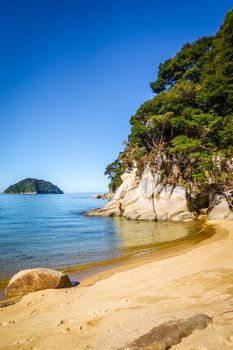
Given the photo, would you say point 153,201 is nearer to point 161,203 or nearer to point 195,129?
point 161,203

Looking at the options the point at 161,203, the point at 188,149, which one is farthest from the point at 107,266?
the point at 188,149

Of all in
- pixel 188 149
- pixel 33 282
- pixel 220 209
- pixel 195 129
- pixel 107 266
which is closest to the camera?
pixel 33 282

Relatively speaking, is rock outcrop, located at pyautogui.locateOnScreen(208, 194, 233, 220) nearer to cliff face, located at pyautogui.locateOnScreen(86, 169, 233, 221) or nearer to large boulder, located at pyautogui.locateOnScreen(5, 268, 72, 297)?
cliff face, located at pyautogui.locateOnScreen(86, 169, 233, 221)

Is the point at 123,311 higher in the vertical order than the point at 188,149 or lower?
lower

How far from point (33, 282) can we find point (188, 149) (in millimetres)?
29846

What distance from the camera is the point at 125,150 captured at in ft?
150

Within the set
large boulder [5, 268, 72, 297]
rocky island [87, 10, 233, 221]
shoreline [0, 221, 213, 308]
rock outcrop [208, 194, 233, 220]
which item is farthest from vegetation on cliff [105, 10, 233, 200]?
large boulder [5, 268, 72, 297]

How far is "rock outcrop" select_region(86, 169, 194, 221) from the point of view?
114ft

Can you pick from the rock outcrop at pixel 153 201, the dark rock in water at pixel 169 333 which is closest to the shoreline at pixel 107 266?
the dark rock in water at pixel 169 333

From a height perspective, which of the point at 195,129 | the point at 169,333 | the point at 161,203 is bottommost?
the point at 169,333

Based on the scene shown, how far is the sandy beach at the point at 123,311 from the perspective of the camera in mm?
4824

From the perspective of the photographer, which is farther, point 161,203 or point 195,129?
point 195,129

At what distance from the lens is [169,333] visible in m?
4.62

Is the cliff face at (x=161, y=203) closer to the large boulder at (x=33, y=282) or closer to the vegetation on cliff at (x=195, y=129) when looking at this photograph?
the vegetation on cliff at (x=195, y=129)
